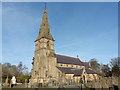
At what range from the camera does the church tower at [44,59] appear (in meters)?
37.9

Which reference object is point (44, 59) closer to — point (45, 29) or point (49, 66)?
point (49, 66)

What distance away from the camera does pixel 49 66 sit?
39250 millimetres

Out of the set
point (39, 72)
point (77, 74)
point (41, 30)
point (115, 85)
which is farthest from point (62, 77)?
point (115, 85)

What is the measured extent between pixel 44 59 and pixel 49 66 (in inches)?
104

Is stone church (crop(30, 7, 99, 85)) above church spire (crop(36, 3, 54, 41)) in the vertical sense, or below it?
below

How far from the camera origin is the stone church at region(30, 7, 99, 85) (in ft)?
121

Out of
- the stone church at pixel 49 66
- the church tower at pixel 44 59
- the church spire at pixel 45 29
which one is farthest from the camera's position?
the church spire at pixel 45 29

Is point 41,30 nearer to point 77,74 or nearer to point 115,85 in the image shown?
point 77,74

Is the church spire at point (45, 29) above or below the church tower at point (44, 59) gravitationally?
above

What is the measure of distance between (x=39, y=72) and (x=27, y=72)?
32.6 meters

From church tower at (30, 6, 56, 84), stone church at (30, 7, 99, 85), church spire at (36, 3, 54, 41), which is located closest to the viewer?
stone church at (30, 7, 99, 85)

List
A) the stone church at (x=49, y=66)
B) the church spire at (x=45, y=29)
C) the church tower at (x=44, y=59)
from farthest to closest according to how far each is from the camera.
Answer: the church spire at (x=45, y=29)
the church tower at (x=44, y=59)
the stone church at (x=49, y=66)

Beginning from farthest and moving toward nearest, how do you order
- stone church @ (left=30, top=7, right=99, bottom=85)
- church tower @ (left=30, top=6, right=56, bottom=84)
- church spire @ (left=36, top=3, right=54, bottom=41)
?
1. church spire @ (left=36, top=3, right=54, bottom=41)
2. church tower @ (left=30, top=6, right=56, bottom=84)
3. stone church @ (left=30, top=7, right=99, bottom=85)

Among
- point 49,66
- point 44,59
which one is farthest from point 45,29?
point 49,66
